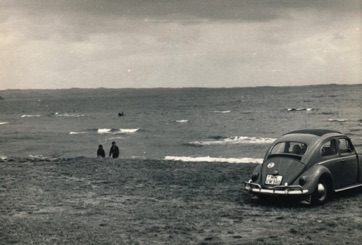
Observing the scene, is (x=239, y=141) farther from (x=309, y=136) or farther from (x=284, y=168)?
(x=284, y=168)

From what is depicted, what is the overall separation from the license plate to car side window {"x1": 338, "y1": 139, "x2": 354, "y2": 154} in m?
2.14

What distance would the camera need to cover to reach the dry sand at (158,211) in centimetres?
780

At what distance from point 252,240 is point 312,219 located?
1.95 m


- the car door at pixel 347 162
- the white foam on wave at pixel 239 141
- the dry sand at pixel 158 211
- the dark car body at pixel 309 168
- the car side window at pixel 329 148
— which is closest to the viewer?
the dry sand at pixel 158 211

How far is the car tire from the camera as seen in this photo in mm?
10012

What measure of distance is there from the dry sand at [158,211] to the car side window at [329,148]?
1.12m

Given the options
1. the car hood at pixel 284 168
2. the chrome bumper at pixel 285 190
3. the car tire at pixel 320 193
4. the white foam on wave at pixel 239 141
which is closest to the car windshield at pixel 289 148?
the car hood at pixel 284 168

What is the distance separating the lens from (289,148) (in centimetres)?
1088

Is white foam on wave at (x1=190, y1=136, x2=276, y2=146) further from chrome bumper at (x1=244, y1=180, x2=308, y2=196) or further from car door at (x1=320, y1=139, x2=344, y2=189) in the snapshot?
chrome bumper at (x1=244, y1=180, x2=308, y2=196)

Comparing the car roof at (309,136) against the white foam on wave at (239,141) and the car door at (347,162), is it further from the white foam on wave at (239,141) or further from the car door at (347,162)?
the white foam on wave at (239,141)

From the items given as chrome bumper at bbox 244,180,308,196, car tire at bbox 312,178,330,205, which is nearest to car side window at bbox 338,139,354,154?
car tire at bbox 312,178,330,205

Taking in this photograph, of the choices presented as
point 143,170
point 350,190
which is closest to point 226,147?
point 143,170

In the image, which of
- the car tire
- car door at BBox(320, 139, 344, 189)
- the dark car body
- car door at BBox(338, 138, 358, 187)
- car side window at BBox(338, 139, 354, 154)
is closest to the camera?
the dark car body

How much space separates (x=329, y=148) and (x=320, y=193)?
4.15 feet
